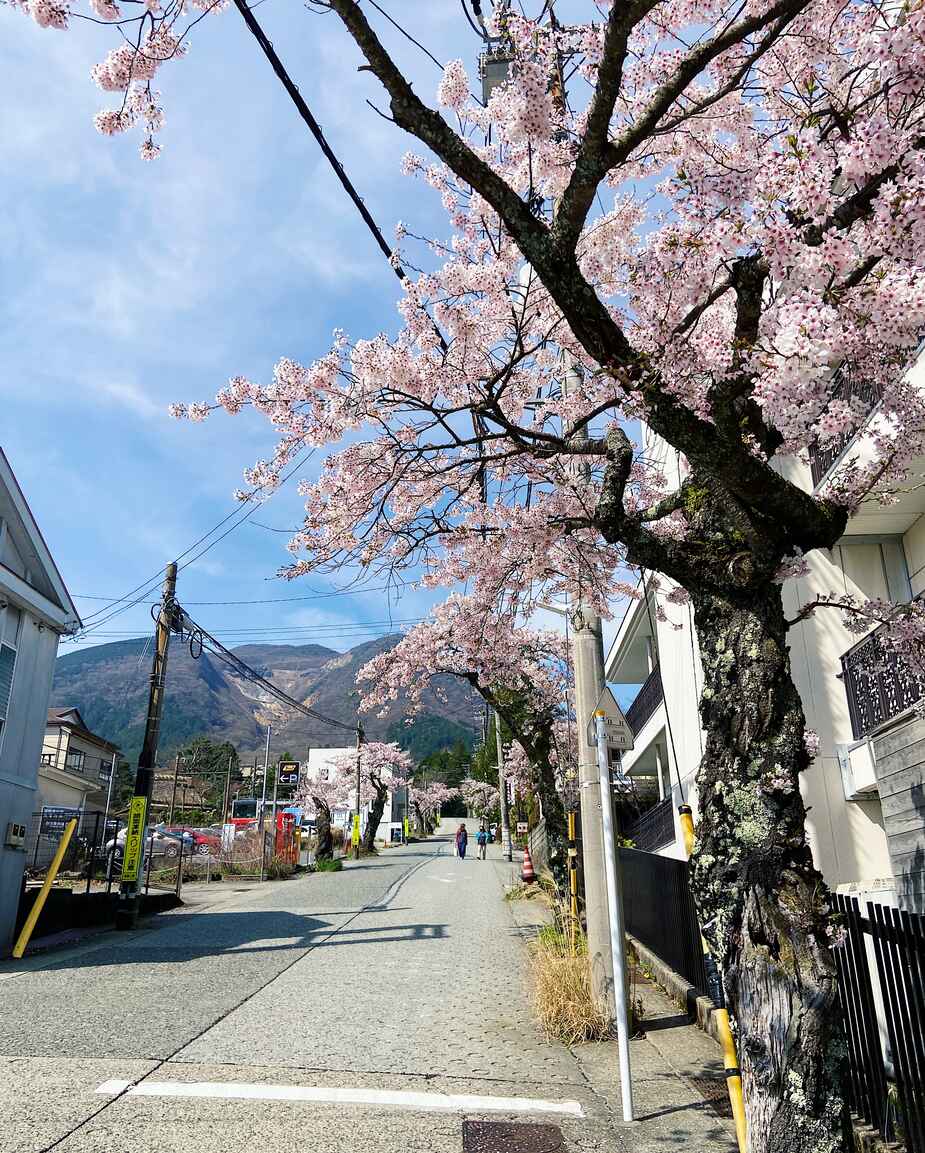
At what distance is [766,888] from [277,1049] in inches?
185

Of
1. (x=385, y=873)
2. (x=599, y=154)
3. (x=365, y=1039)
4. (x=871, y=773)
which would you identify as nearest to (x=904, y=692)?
(x=871, y=773)

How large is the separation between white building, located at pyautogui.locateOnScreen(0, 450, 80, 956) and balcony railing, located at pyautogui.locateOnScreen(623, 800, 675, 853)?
10446mm

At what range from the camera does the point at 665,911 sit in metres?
9.54

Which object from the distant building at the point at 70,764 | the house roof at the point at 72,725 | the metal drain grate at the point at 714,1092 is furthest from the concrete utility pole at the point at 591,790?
the house roof at the point at 72,725

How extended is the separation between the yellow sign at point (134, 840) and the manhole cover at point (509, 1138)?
1197 centimetres

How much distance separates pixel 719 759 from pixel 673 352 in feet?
7.82

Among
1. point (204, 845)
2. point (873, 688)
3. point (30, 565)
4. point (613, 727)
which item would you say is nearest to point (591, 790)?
point (613, 727)

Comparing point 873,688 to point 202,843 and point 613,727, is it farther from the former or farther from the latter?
point 202,843

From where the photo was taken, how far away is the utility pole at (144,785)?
15.0m

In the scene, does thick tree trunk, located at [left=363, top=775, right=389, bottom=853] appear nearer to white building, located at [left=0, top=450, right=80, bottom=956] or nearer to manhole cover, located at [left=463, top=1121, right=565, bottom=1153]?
white building, located at [left=0, top=450, right=80, bottom=956]

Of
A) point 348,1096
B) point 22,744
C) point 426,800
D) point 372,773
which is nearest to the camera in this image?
point 348,1096

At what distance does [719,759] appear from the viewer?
4410 mm

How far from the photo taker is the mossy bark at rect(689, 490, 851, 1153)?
378 cm

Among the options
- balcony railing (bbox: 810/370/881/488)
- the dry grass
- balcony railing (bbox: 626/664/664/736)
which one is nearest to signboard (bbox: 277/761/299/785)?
balcony railing (bbox: 626/664/664/736)
